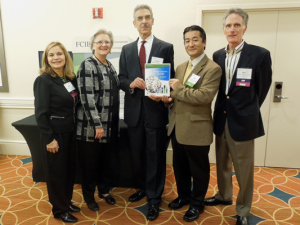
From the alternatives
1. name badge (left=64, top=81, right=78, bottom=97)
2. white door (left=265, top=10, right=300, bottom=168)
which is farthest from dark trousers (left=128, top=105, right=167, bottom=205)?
white door (left=265, top=10, right=300, bottom=168)

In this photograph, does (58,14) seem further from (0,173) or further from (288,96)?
(288,96)

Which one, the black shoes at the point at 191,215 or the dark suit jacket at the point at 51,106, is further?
the black shoes at the point at 191,215

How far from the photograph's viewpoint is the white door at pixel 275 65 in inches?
118

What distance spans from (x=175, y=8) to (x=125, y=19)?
671 mm

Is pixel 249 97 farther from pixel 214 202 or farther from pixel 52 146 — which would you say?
pixel 52 146

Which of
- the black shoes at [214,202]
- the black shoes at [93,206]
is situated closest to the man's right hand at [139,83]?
the black shoes at [93,206]

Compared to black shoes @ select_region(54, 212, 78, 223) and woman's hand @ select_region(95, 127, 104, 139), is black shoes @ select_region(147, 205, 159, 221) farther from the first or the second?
woman's hand @ select_region(95, 127, 104, 139)

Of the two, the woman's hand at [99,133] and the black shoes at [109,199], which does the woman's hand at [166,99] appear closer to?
the woman's hand at [99,133]

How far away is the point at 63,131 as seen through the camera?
203 centimetres

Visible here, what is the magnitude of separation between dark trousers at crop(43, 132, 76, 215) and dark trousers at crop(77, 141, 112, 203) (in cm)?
10

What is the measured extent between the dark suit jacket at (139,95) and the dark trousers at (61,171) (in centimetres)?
59

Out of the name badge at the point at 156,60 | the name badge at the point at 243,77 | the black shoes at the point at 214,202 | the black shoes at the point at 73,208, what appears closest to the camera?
the name badge at the point at 243,77

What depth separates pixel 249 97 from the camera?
1931 millimetres

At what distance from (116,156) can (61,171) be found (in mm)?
738
